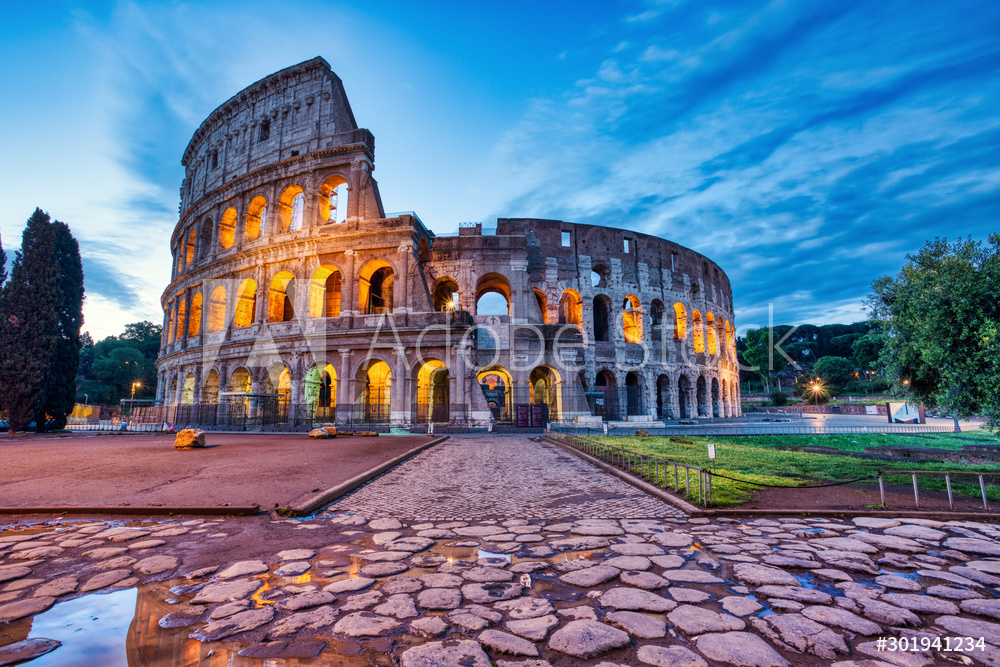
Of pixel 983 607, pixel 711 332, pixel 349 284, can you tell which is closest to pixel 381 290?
pixel 349 284

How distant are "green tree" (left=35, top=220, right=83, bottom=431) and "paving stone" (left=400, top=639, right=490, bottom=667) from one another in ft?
103

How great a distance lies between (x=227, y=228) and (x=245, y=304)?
238 inches

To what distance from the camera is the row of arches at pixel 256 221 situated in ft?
86.1

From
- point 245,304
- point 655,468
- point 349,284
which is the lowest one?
point 655,468

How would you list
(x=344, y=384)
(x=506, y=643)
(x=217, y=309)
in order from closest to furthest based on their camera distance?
(x=506, y=643)
(x=344, y=384)
(x=217, y=309)

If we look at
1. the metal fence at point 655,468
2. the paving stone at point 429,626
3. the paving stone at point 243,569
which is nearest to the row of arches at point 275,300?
the metal fence at point 655,468

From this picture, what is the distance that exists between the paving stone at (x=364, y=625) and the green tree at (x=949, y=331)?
10.2 metres

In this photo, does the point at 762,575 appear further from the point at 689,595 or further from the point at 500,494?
the point at 500,494

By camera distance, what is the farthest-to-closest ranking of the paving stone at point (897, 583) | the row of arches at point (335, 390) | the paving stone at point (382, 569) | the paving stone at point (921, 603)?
the row of arches at point (335, 390), the paving stone at point (382, 569), the paving stone at point (897, 583), the paving stone at point (921, 603)

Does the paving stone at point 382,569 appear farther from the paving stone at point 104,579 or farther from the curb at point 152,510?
the curb at point 152,510

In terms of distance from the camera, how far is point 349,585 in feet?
9.79

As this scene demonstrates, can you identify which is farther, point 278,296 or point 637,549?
point 278,296

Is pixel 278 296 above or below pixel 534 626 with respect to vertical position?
above

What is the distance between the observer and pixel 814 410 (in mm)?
41281
